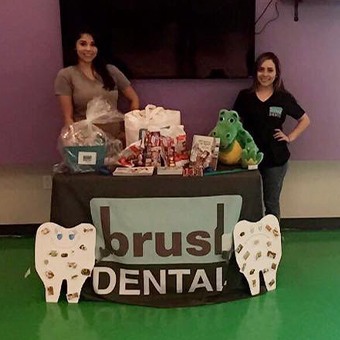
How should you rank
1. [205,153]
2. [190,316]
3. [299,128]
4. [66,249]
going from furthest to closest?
1. [299,128]
2. [205,153]
3. [66,249]
4. [190,316]

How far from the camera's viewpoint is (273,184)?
3840 mm

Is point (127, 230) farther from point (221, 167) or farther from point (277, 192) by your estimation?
point (277, 192)

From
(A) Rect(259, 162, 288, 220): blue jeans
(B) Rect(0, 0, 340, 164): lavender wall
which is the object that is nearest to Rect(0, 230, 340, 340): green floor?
(A) Rect(259, 162, 288, 220): blue jeans

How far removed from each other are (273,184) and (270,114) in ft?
1.48

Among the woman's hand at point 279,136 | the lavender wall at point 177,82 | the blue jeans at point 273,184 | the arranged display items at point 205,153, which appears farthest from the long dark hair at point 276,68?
the arranged display items at point 205,153

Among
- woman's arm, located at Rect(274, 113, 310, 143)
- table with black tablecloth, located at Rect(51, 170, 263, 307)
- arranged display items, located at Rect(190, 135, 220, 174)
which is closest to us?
table with black tablecloth, located at Rect(51, 170, 263, 307)

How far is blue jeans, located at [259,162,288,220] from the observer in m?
3.82

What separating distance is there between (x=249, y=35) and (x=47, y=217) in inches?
72.7

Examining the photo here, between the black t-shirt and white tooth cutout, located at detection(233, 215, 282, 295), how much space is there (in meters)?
0.68

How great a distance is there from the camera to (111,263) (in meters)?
3.14

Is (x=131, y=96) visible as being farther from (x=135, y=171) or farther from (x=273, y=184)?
(x=273, y=184)

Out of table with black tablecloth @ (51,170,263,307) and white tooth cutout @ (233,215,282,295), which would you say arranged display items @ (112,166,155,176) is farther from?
white tooth cutout @ (233,215,282,295)

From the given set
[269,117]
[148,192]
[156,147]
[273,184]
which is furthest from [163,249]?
[269,117]

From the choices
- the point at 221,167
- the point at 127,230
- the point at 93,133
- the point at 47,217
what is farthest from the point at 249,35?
the point at 47,217
